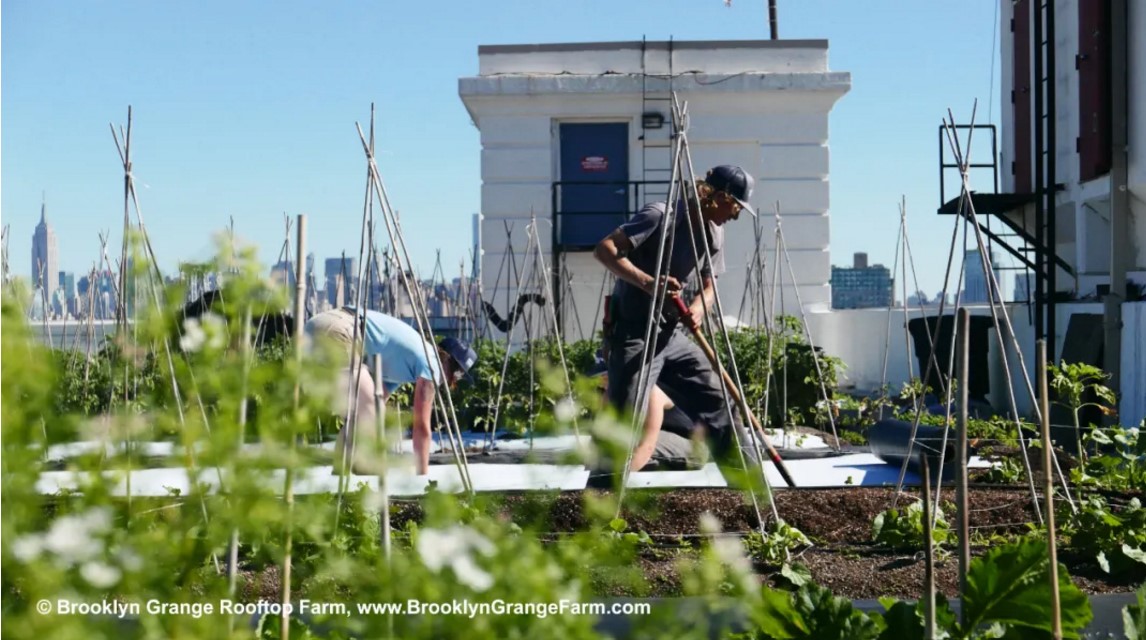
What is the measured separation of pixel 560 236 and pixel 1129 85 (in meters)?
5.37

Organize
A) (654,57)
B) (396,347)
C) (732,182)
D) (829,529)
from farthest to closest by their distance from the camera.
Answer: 1. (654,57)
2. (396,347)
3. (732,182)
4. (829,529)

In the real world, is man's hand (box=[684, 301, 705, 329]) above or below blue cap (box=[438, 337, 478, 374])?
above

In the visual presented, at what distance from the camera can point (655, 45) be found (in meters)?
12.2

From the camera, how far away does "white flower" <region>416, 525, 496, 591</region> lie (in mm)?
1203

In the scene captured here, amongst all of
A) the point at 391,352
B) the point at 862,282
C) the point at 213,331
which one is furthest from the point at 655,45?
the point at 862,282

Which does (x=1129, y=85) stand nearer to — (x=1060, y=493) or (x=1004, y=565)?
(x=1060, y=493)

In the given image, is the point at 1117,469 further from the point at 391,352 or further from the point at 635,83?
the point at 635,83

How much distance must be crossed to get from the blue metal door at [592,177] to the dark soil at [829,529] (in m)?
7.75

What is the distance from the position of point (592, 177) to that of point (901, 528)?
8733 mm

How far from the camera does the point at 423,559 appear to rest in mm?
1232

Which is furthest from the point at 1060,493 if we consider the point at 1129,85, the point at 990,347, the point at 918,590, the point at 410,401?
the point at 990,347

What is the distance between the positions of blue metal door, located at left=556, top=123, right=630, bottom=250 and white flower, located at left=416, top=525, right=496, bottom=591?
1093cm

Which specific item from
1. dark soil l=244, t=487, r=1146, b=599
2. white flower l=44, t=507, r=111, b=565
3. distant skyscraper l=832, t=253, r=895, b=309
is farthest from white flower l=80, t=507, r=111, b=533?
distant skyscraper l=832, t=253, r=895, b=309

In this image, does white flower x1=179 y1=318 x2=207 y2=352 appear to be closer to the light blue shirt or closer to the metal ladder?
the light blue shirt
